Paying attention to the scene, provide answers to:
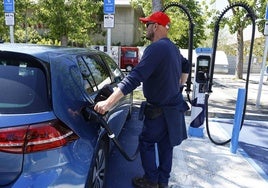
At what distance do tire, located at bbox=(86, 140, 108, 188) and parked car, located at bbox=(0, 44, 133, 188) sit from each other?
0.02 meters

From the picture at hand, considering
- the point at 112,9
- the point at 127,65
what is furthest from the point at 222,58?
the point at 112,9

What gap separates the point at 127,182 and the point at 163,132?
2.76ft

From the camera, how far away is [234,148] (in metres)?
4.43

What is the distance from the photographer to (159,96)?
2.92 metres

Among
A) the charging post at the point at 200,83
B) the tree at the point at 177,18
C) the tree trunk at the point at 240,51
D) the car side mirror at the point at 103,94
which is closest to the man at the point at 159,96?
the car side mirror at the point at 103,94

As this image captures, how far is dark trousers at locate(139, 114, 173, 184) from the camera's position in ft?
9.93

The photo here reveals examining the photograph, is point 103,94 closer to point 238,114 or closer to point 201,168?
point 201,168

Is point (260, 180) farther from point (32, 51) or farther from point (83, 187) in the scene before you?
point (32, 51)

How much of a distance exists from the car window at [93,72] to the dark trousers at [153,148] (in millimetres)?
673

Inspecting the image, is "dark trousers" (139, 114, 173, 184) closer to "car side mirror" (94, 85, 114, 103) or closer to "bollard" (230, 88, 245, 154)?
"car side mirror" (94, 85, 114, 103)

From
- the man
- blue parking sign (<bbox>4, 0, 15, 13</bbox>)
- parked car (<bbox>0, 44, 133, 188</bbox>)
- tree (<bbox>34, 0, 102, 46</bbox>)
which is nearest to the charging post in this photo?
the man

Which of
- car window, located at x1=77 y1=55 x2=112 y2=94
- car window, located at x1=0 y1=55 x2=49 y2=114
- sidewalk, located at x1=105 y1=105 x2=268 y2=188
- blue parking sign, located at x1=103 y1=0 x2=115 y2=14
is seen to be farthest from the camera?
blue parking sign, located at x1=103 y1=0 x2=115 y2=14

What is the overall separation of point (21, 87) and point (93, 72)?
1251 mm

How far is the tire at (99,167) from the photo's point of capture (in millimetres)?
2590
